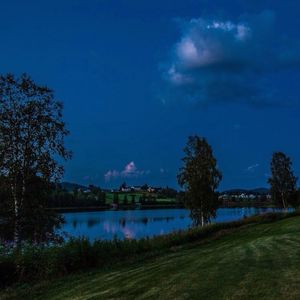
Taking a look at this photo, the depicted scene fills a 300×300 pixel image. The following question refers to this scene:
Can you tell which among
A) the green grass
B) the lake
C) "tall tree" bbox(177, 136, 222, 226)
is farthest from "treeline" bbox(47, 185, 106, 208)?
the green grass

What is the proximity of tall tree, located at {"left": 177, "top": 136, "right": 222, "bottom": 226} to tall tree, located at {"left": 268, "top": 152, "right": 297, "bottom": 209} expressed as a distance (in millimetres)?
31799

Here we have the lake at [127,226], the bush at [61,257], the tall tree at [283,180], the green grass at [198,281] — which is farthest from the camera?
the tall tree at [283,180]

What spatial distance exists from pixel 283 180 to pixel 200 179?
34657mm

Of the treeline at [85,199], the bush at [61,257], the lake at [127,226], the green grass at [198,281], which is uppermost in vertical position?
the treeline at [85,199]

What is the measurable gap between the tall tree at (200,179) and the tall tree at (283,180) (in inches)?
1252

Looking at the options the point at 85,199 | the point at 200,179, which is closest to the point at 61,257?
the point at 200,179

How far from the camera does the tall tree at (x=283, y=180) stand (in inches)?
3132

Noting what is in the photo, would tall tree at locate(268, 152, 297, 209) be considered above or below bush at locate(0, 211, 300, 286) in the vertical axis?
above

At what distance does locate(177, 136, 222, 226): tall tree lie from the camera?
49531 mm

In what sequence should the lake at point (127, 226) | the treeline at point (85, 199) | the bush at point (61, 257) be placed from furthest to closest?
the treeline at point (85, 199)
the lake at point (127, 226)
the bush at point (61, 257)

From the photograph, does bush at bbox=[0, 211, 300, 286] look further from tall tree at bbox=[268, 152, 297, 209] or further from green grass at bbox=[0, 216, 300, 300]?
tall tree at bbox=[268, 152, 297, 209]

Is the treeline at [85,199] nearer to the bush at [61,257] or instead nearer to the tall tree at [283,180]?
the tall tree at [283,180]

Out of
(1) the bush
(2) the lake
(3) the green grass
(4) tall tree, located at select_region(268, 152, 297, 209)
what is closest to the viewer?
(3) the green grass

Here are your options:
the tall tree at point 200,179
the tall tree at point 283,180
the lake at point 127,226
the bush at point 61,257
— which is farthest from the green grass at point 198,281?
the tall tree at point 283,180
